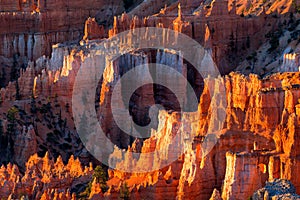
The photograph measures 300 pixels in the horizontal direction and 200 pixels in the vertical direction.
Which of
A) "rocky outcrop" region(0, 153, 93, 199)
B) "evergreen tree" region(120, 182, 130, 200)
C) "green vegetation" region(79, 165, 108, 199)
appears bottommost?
"rocky outcrop" region(0, 153, 93, 199)

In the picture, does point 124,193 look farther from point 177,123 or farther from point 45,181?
point 45,181

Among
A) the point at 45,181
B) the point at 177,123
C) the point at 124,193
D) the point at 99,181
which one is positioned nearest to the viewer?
the point at 124,193

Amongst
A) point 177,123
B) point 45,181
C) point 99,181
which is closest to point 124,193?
point 99,181

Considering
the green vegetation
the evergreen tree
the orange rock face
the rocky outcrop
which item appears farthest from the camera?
the rocky outcrop

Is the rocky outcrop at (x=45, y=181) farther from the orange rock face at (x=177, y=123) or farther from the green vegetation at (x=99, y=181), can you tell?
the green vegetation at (x=99, y=181)

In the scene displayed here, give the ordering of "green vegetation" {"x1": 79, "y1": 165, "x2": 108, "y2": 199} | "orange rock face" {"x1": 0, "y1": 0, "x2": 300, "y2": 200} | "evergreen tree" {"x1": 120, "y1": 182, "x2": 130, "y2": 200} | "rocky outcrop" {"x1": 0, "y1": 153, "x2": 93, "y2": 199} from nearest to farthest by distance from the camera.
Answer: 1. "orange rock face" {"x1": 0, "y1": 0, "x2": 300, "y2": 200}
2. "evergreen tree" {"x1": 120, "y1": 182, "x2": 130, "y2": 200}
3. "green vegetation" {"x1": 79, "y1": 165, "x2": 108, "y2": 199}
4. "rocky outcrop" {"x1": 0, "y1": 153, "x2": 93, "y2": 199}

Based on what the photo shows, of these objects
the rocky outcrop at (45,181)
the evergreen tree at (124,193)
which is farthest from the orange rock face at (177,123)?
the evergreen tree at (124,193)

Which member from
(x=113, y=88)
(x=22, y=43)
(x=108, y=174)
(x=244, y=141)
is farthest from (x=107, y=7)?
(x=244, y=141)

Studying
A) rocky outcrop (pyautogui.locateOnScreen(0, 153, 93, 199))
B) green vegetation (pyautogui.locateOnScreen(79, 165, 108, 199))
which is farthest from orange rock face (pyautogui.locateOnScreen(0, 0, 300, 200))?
green vegetation (pyautogui.locateOnScreen(79, 165, 108, 199))

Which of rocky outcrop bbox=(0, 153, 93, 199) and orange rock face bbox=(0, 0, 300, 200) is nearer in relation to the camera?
orange rock face bbox=(0, 0, 300, 200)

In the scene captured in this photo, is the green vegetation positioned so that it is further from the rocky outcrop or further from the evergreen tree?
the evergreen tree

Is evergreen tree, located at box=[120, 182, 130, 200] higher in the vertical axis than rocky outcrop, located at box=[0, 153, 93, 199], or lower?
higher
